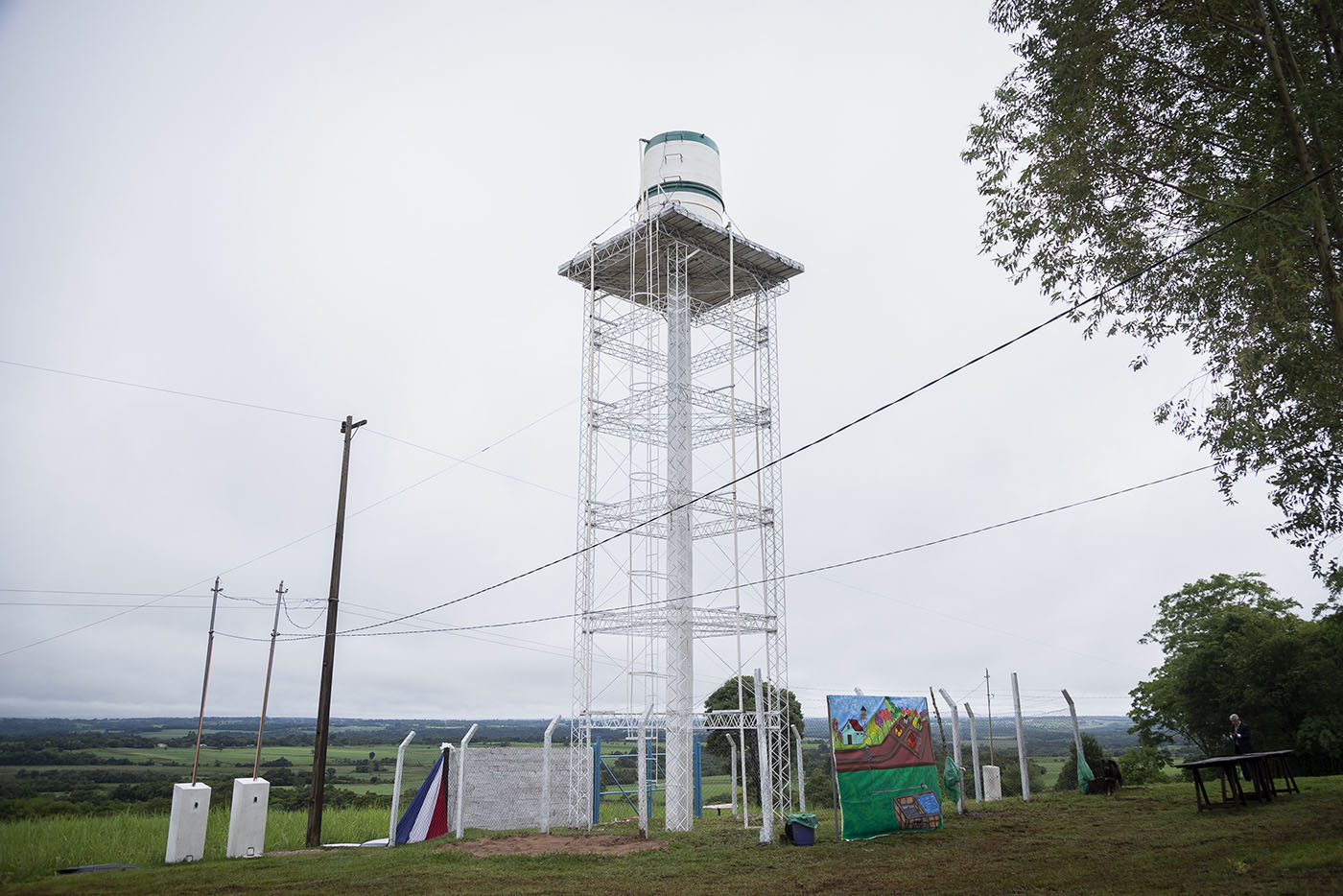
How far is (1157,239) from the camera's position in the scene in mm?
13812

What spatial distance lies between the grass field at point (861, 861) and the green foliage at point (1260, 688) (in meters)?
4.97

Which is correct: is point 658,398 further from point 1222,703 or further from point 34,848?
point 1222,703

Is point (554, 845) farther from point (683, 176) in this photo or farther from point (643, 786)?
point (683, 176)

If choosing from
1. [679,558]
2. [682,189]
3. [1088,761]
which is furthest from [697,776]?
[682,189]

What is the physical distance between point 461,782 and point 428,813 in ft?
5.90

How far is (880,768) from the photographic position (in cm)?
1706

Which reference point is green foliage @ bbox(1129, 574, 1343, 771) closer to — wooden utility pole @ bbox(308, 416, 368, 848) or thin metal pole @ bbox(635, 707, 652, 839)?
thin metal pole @ bbox(635, 707, 652, 839)

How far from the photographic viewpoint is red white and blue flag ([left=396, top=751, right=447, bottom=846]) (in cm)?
1986

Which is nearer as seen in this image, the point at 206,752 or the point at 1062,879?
the point at 1062,879

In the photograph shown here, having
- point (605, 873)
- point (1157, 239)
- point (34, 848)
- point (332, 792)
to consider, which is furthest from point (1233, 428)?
point (332, 792)

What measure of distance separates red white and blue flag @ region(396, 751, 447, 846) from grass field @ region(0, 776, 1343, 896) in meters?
1.05

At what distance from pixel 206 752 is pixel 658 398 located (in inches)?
2722

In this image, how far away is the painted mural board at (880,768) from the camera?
16.6 m

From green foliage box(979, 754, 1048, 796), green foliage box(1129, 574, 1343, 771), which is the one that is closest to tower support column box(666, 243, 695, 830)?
green foliage box(1129, 574, 1343, 771)
